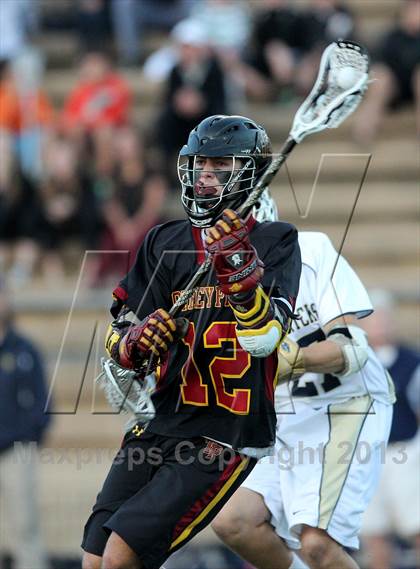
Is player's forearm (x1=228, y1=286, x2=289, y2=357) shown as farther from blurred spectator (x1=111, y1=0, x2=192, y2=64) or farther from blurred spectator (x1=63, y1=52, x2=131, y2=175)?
blurred spectator (x1=111, y1=0, x2=192, y2=64)

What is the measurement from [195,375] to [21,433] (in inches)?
125

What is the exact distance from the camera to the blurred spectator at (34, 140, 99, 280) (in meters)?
10.5

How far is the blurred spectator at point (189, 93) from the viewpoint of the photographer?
10570mm

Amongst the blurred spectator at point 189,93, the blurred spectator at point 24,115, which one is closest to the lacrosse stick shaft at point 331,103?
the blurred spectator at point 189,93

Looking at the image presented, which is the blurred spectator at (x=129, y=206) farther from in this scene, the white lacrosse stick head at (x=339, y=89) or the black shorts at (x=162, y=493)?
the black shorts at (x=162, y=493)

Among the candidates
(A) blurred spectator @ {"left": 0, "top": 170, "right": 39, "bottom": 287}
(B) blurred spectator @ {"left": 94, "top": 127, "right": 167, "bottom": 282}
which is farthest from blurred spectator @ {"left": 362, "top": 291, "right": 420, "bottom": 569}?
(A) blurred spectator @ {"left": 0, "top": 170, "right": 39, "bottom": 287}

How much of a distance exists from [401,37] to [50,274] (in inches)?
134

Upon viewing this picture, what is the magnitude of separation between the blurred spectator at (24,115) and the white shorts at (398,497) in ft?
14.3

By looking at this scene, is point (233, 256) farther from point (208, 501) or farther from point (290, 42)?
point (290, 42)

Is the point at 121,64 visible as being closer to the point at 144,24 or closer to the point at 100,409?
the point at 144,24

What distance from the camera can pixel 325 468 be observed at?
5.91m

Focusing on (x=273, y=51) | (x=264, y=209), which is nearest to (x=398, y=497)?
(x=264, y=209)

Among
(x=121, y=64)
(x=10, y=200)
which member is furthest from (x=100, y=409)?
(x=121, y=64)

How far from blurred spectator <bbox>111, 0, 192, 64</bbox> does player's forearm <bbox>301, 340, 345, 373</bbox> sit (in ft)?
22.3
